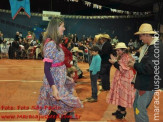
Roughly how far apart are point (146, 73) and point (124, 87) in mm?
1614

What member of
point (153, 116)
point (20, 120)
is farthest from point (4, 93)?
point (153, 116)

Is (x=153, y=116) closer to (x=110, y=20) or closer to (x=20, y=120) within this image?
(x=20, y=120)

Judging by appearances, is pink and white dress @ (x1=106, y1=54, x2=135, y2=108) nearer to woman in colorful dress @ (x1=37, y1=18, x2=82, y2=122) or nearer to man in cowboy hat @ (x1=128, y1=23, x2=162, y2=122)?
man in cowboy hat @ (x1=128, y1=23, x2=162, y2=122)

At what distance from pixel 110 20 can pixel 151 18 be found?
4.36 metres

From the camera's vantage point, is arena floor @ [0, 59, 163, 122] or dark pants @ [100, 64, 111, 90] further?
dark pants @ [100, 64, 111, 90]

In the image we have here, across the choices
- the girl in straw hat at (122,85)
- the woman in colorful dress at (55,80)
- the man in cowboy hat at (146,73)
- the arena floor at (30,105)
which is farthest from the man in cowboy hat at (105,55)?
the woman in colorful dress at (55,80)

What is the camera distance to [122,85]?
13.9 feet

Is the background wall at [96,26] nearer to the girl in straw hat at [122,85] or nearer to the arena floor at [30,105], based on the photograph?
the arena floor at [30,105]

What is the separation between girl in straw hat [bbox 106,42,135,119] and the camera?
13.6 feet

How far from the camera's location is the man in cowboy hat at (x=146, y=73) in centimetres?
262

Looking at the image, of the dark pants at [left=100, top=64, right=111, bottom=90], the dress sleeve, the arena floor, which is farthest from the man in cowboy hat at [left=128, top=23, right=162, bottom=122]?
the dark pants at [left=100, top=64, right=111, bottom=90]

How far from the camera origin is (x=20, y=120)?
4.05 metres

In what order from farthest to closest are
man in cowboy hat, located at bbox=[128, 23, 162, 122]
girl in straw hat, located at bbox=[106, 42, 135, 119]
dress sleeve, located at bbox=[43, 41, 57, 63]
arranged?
girl in straw hat, located at bbox=[106, 42, 135, 119], man in cowboy hat, located at bbox=[128, 23, 162, 122], dress sleeve, located at bbox=[43, 41, 57, 63]

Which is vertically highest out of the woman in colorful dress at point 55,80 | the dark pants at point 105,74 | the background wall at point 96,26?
the background wall at point 96,26
